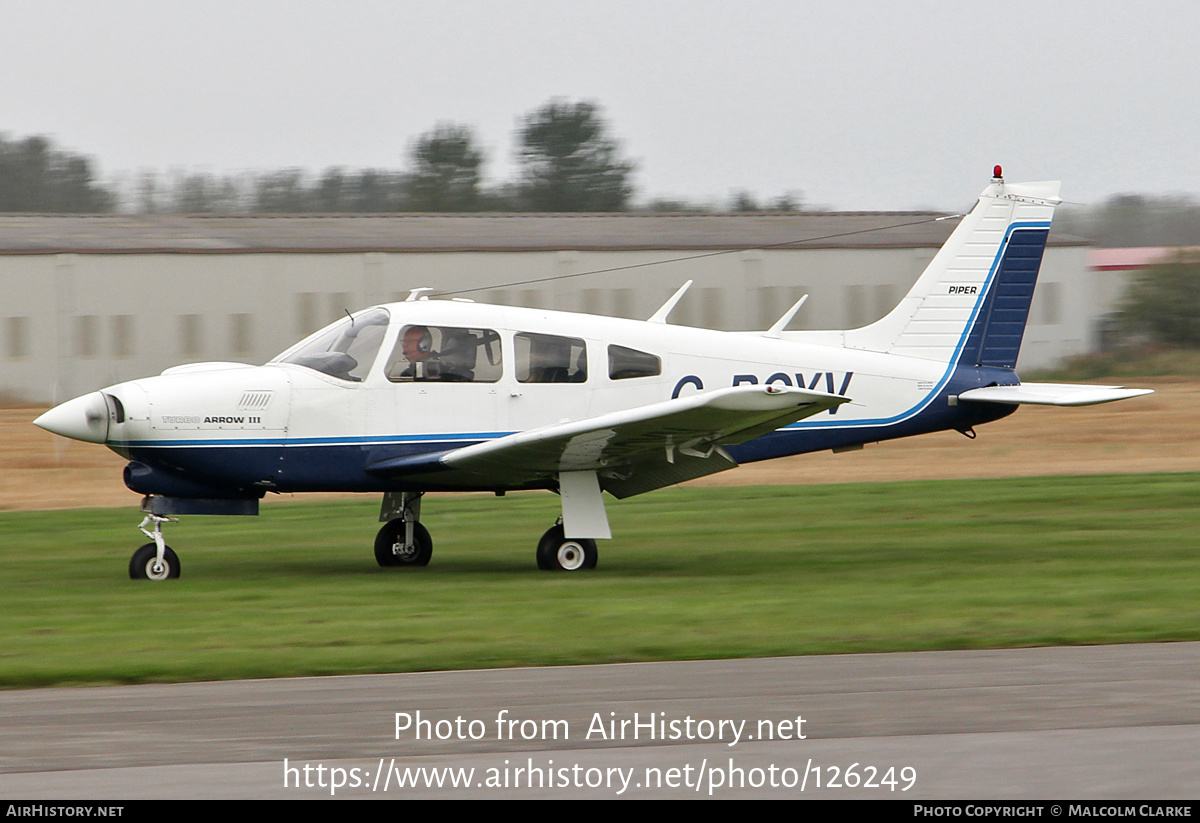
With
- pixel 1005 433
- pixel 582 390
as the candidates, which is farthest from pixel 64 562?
pixel 1005 433

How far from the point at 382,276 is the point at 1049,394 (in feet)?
86.8

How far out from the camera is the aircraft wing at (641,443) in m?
11.0

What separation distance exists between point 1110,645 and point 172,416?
7.44 meters

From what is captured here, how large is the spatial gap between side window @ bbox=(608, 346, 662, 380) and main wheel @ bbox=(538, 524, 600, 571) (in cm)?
146

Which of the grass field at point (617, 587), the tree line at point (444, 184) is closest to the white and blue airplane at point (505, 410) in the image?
the grass field at point (617, 587)

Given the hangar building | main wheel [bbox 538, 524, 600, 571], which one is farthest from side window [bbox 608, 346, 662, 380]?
the hangar building

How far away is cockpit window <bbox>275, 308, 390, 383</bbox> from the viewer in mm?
12266

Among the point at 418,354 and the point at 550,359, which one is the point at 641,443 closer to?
the point at 550,359

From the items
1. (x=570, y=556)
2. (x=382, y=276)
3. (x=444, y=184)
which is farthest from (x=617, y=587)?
(x=444, y=184)

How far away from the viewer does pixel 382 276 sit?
1475 inches

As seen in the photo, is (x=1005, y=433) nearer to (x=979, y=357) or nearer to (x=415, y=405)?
(x=979, y=357)

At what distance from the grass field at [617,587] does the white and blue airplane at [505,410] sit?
2.62 ft

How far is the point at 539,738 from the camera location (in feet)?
20.1

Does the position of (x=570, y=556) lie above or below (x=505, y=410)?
below
